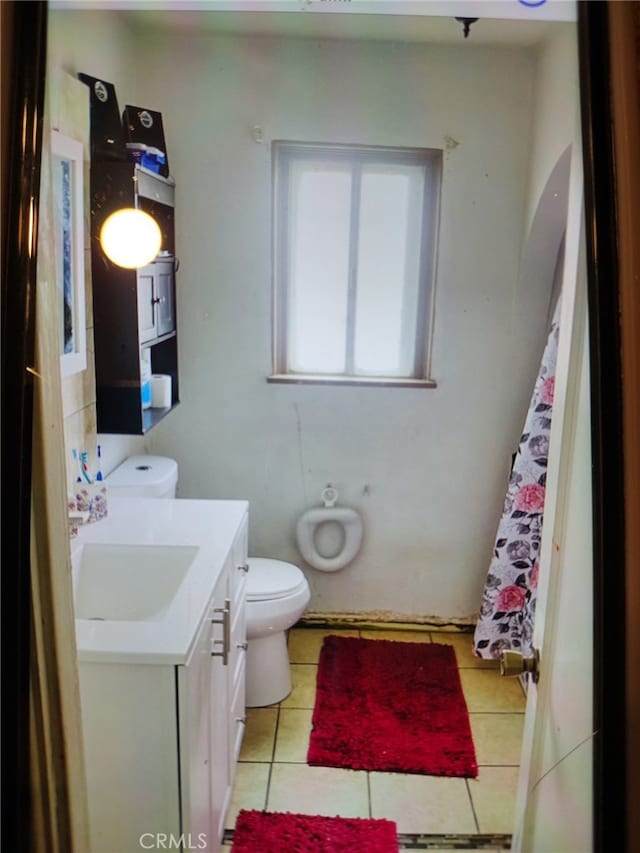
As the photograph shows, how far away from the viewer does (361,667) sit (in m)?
2.39

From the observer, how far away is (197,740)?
1.26 meters

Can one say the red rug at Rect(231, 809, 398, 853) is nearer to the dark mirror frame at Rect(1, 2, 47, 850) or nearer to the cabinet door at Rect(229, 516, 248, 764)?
the cabinet door at Rect(229, 516, 248, 764)

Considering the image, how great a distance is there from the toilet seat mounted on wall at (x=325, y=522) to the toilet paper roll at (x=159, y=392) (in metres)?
0.71

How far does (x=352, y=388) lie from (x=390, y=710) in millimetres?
1094

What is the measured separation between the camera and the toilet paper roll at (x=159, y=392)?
2.07 metres

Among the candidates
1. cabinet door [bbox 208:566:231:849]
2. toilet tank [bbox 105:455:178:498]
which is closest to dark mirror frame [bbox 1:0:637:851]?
cabinet door [bbox 208:566:231:849]

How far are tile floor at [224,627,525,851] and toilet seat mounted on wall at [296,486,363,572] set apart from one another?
1.46 ft

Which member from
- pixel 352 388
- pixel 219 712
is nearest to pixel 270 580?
pixel 219 712

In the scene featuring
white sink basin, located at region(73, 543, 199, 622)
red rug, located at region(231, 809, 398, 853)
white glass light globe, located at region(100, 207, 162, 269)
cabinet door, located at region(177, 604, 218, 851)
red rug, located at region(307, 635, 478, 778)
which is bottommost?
red rug, located at region(231, 809, 398, 853)

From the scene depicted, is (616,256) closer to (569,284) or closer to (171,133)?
(569,284)

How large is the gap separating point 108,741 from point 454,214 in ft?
5.96

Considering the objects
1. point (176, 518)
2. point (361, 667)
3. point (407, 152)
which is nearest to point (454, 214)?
point (407, 152)

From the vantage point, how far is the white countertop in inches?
44.6
